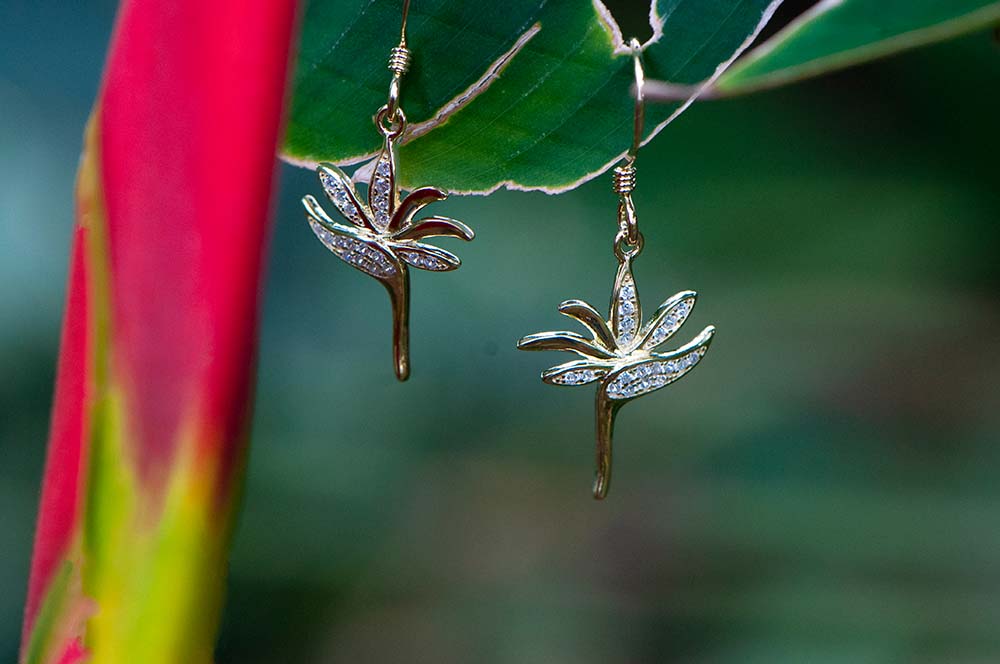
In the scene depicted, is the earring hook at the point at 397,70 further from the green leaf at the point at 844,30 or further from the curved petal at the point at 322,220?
the green leaf at the point at 844,30

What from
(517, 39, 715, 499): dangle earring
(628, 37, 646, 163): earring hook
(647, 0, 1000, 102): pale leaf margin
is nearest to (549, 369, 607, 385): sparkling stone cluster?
(517, 39, 715, 499): dangle earring

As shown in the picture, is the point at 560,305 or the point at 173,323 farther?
the point at 560,305

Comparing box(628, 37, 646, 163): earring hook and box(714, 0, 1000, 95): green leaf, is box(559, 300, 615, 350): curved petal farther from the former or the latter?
box(714, 0, 1000, 95): green leaf

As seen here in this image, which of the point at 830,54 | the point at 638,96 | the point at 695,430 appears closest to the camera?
the point at 830,54

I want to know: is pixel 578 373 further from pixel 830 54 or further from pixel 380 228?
pixel 830 54

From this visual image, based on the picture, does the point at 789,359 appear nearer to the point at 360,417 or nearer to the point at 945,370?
the point at 945,370

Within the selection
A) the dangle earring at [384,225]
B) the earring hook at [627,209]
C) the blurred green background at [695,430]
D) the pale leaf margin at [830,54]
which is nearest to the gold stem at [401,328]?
the dangle earring at [384,225]

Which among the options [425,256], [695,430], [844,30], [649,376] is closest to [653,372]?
[649,376]

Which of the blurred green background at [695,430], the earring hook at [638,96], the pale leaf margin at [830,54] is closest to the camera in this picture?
the pale leaf margin at [830,54]
